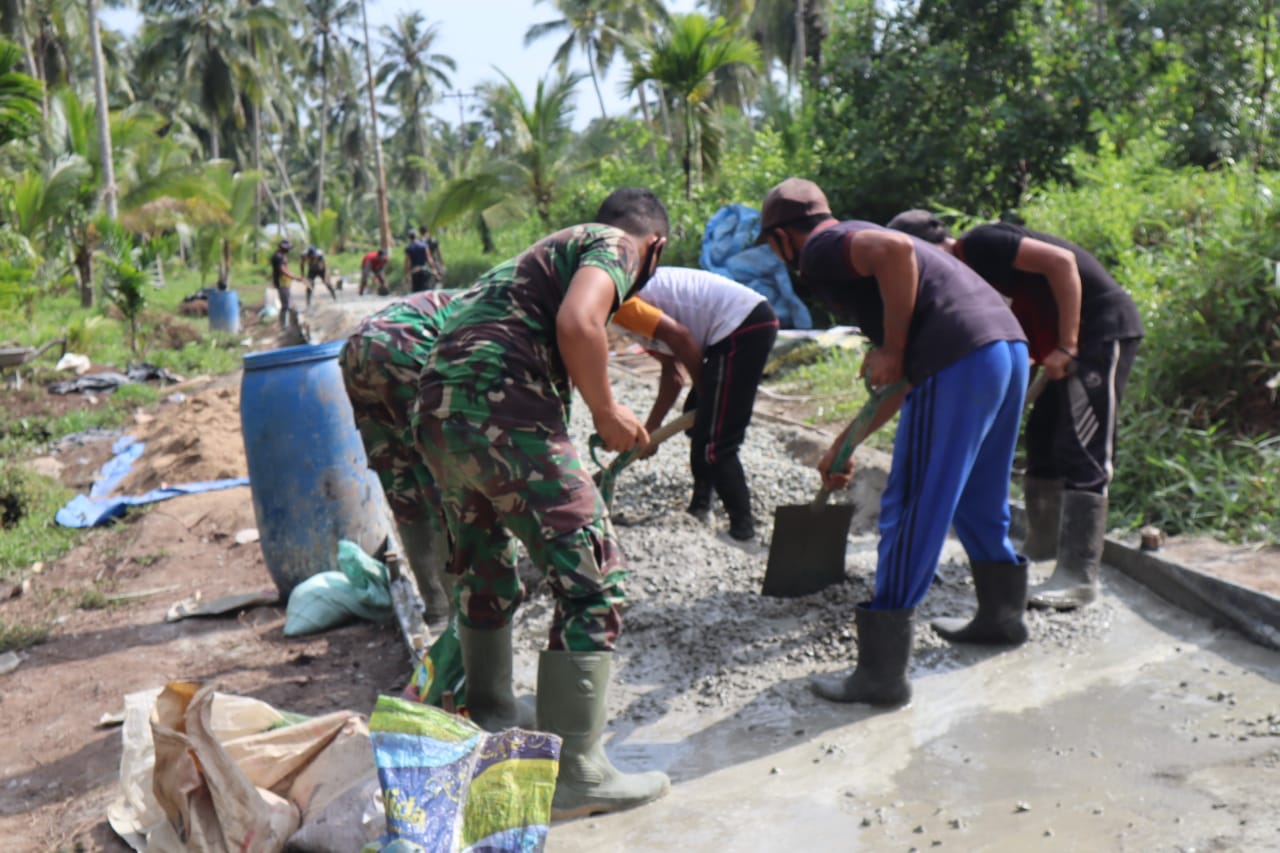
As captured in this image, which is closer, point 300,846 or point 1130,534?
point 300,846

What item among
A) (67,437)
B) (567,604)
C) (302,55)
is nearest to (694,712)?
(567,604)

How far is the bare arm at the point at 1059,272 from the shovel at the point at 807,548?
106 cm

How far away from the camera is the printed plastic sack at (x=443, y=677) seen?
3.07m

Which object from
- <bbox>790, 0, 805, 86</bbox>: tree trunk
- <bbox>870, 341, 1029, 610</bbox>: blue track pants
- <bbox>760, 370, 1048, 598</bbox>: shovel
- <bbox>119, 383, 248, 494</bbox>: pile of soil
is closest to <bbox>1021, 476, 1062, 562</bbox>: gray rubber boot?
<bbox>760, 370, 1048, 598</bbox>: shovel

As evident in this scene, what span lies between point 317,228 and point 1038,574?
35.3 meters

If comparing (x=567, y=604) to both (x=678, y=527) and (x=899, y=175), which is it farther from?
(x=899, y=175)

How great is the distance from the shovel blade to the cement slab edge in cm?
119

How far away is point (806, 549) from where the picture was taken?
14.1ft

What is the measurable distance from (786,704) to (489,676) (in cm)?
101

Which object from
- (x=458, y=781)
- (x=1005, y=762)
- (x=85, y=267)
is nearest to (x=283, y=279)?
(x=85, y=267)

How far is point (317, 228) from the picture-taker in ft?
120

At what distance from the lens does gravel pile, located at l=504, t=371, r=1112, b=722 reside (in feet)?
12.0

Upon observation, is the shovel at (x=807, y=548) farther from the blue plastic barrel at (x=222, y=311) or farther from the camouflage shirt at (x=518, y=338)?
the blue plastic barrel at (x=222, y=311)

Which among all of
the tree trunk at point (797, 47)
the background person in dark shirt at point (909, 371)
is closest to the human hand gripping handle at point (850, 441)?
the background person in dark shirt at point (909, 371)
